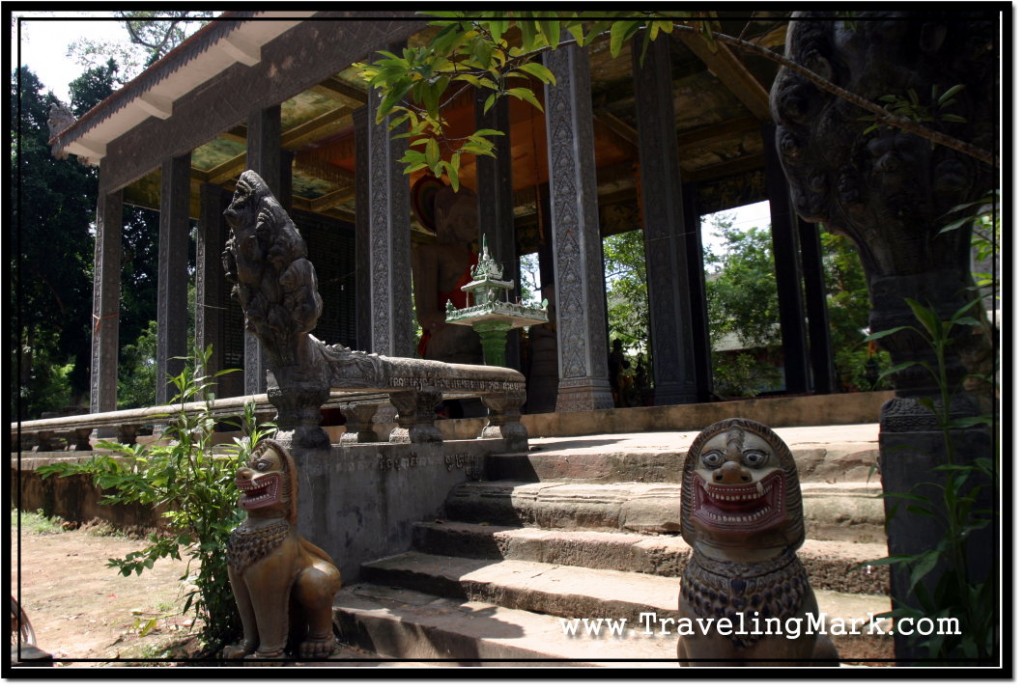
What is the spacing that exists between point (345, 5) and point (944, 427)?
97.8 inches

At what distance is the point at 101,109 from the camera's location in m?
12.2

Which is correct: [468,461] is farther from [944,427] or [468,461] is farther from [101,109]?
[101,109]

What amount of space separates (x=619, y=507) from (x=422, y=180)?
357 inches

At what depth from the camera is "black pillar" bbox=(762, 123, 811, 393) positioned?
495 inches

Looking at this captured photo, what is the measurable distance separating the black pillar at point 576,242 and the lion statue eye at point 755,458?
194 inches

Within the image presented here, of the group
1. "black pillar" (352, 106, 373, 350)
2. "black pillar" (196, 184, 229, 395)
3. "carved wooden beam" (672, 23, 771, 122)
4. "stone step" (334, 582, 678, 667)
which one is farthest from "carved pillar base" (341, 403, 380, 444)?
"black pillar" (196, 184, 229, 395)

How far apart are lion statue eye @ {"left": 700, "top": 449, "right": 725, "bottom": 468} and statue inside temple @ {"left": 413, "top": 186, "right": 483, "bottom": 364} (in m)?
8.21

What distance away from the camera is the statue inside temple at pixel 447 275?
1023 centimetres

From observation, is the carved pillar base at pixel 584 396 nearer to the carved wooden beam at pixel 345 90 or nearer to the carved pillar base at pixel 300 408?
the carved pillar base at pixel 300 408

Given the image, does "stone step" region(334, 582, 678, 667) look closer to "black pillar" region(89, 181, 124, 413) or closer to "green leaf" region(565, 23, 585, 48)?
"green leaf" region(565, 23, 585, 48)

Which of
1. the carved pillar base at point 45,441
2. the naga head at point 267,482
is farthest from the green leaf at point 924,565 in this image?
the carved pillar base at point 45,441

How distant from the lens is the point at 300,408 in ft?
12.1

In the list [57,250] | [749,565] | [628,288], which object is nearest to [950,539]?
[749,565]

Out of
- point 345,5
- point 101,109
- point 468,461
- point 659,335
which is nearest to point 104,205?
point 101,109
